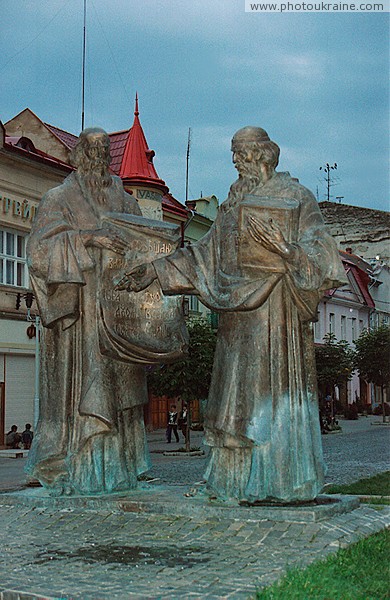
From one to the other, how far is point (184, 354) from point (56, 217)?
1596 mm

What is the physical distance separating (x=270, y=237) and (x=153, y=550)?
2.40m

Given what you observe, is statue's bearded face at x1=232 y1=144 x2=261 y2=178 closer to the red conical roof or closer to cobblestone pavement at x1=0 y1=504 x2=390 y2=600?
cobblestone pavement at x1=0 y1=504 x2=390 y2=600

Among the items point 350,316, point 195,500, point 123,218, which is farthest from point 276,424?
point 350,316

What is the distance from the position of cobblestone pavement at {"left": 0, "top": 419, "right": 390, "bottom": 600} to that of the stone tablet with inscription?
4.54 ft

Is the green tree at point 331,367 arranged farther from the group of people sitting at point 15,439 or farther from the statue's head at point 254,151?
the statue's head at point 254,151

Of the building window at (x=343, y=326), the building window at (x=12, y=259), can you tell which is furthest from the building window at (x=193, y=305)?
the building window at (x=343, y=326)

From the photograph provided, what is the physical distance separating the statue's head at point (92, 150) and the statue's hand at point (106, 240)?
685 mm

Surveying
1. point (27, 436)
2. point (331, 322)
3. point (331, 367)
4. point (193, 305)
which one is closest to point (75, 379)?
point (27, 436)

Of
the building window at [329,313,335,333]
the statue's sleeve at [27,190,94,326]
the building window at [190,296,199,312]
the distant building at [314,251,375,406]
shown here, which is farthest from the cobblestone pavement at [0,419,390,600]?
the building window at [329,313,335,333]

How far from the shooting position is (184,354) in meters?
8.26

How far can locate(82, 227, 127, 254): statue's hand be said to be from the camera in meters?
8.08

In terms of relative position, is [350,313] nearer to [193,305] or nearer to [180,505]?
[193,305]

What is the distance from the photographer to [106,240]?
8070 mm

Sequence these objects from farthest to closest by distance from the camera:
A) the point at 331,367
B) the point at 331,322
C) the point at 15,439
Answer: the point at 331,322, the point at 331,367, the point at 15,439
